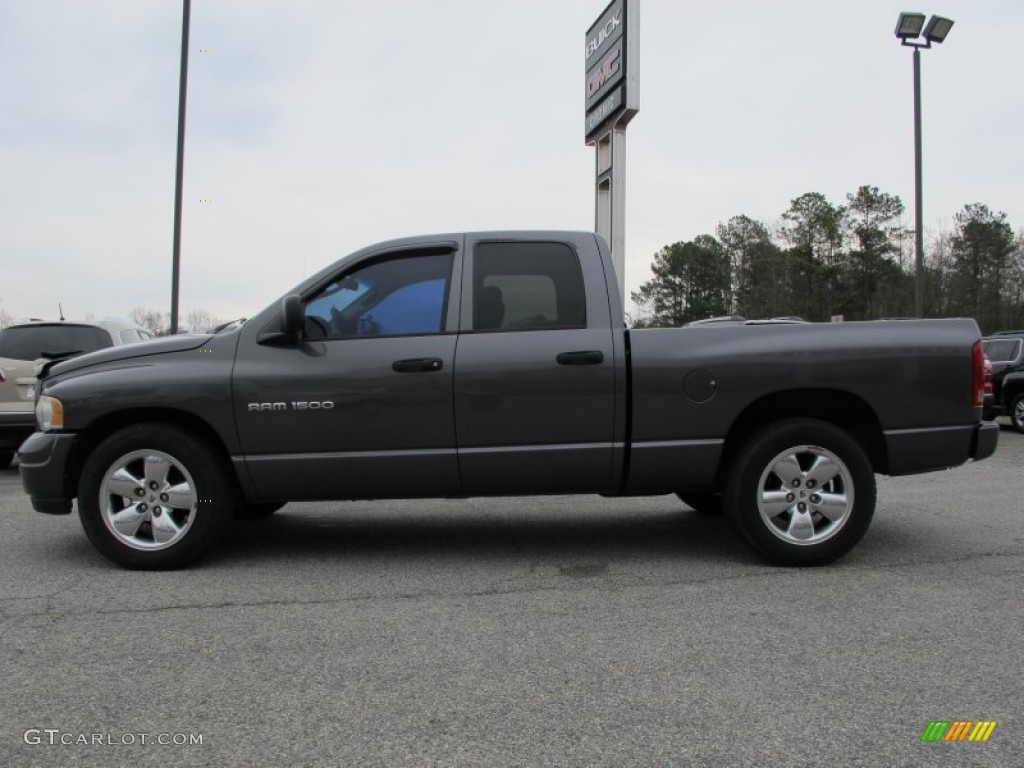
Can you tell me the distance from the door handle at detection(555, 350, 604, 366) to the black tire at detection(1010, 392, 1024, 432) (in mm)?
11912

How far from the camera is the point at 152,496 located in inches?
186

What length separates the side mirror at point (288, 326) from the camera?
456cm

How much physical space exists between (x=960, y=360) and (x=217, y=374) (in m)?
4.24

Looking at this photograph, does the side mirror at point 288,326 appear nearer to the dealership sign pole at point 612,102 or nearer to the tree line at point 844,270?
the dealership sign pole at point 612,102

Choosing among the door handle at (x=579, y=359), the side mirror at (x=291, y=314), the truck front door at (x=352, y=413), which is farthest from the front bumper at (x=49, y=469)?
the door handle at (x=579, y=359)

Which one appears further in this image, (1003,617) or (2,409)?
(2,409)

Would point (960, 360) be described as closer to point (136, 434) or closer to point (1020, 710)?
point (1020, 710)

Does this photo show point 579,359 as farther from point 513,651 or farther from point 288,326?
point 513,651

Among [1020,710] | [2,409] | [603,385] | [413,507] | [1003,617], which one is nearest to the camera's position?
[1020,710]

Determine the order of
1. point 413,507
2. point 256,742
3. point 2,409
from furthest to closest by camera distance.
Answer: point 2,409, point 413,507, point 256,742

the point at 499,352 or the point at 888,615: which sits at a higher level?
the point at 499,352

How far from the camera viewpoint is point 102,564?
493 centimetres

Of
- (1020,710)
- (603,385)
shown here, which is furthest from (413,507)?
(1020,710)

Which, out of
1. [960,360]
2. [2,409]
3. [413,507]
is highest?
[960,360]
